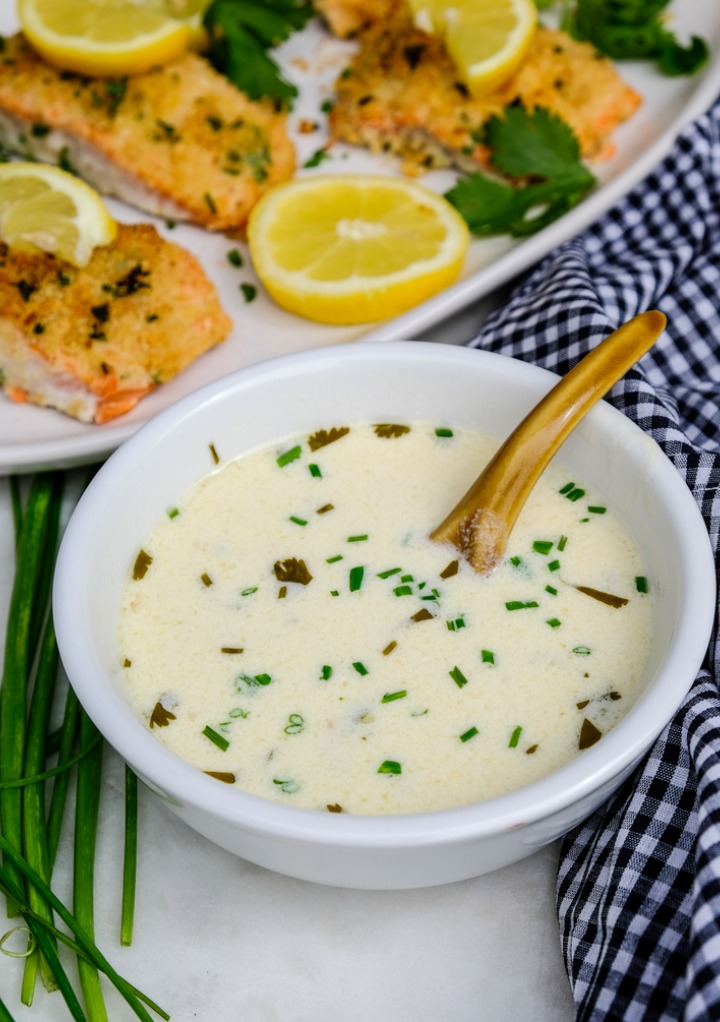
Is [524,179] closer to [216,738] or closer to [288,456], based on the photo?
[288,456]

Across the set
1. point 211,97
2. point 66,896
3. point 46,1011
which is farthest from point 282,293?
point 46,1011

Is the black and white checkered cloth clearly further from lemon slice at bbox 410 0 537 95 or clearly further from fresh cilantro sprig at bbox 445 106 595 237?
lemon slice at bbox 410 0 537 95

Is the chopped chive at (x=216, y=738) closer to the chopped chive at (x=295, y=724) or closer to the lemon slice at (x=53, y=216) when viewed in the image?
→ the chopped chive at (x=295, y=724)

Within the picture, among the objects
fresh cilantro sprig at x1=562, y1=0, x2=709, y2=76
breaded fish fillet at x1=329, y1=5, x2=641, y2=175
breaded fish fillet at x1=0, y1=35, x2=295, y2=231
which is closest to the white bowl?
breaded fish fillet at x1=0, y1=35, x2=295, y2=231

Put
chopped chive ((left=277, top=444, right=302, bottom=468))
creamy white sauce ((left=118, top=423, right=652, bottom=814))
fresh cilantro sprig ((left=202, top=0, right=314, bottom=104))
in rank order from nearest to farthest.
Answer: creamy white sauce ((left=118, top=423, right=652, bottom=814)), chopped chive ((left=277, top=444, right=302, bottom=468)), fresh cilantro sprig ((left=202, top=0, right=314, bottom=104))

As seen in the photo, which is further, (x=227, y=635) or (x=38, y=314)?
(x=38, y=314)

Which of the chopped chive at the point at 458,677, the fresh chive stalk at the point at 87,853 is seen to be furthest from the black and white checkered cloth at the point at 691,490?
the fresh chive stalk at the point at 87,853

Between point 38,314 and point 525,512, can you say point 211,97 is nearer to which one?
point 38,314
